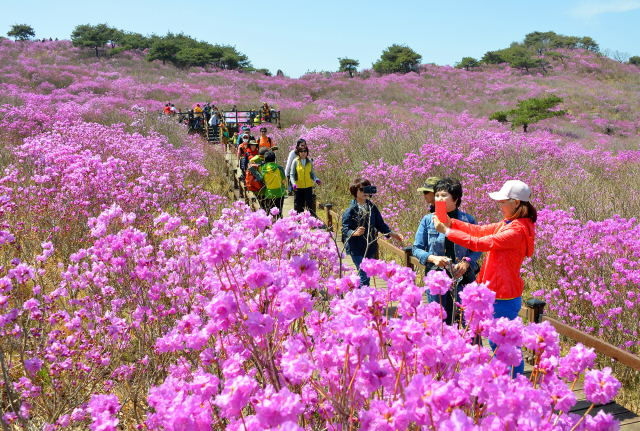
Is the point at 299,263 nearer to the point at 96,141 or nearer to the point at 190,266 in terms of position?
the point at 190,266

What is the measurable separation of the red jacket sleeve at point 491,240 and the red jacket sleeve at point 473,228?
123mm

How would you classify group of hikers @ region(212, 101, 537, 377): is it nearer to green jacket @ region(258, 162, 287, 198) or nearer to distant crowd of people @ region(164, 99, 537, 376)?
distant crowd of people @ region(164, 99, 537, 376)

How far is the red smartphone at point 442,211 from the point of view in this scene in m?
3.04

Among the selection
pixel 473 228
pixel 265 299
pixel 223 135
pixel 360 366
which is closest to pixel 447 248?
pixel 473 228

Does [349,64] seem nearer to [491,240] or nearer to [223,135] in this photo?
[223,135]

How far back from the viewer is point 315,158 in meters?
12.2

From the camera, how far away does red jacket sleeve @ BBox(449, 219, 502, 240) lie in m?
3.16

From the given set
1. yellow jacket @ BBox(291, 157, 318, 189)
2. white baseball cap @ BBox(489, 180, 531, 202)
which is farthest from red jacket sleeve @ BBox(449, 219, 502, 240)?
yellow jacket @ BBox(291, 157, 318, 189)

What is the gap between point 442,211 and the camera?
3062 mm

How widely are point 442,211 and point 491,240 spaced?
1.33 feet

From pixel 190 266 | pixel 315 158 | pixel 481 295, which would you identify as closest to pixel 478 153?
pixel 315 158

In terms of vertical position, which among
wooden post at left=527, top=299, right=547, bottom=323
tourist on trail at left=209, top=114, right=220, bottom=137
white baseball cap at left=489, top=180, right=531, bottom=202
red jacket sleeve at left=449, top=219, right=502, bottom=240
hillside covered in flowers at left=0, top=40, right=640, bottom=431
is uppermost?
tourist on trail at left=209, top=114, right=220, bottom=137

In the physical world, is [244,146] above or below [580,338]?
above

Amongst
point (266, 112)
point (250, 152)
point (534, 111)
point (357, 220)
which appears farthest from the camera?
point (266, 112)
